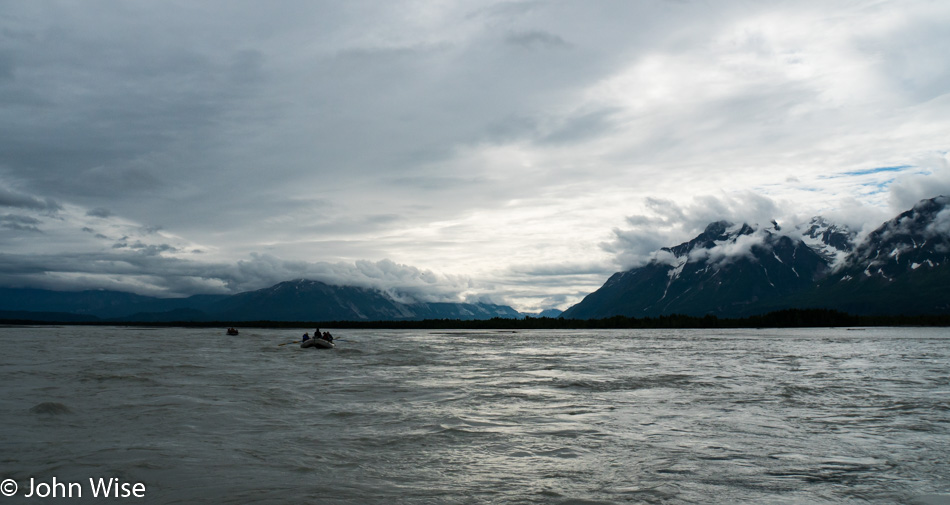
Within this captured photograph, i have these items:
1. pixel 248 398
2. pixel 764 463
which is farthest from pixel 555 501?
pixel 248 398

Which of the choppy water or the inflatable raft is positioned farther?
the inflatable raft

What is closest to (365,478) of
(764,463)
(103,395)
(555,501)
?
(555,501)

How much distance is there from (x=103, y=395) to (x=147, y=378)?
11609 millimetres

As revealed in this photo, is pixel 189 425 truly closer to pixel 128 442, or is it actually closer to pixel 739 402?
pixel 128 442

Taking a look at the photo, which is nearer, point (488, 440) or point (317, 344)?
point (488, 440)

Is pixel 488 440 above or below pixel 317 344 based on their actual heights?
above

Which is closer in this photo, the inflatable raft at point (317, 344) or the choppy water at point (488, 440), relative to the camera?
the choppy water at point (488, 440)

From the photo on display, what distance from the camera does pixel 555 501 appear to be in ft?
49.1

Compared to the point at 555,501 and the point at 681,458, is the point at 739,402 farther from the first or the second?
the point at 555,501

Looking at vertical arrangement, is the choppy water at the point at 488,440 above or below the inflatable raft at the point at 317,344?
above

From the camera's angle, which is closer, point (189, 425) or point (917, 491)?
point (917, 491)

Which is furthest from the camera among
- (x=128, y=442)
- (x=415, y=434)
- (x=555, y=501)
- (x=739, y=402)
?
(x=739, y=402)

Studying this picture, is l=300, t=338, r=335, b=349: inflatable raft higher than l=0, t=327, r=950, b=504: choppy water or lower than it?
lower

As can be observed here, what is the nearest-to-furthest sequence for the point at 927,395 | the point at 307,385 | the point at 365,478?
the point at 365,478, the point at 927,395, the point at 307,385
